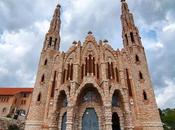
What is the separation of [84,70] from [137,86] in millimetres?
8137

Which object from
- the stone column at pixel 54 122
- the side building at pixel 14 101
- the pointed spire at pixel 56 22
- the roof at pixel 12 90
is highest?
the pointed spire at pixel 56 22

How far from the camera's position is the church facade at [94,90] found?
23078 millimetres

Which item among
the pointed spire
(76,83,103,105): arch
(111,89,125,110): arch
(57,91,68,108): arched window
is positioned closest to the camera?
(111,89,125,110): arch

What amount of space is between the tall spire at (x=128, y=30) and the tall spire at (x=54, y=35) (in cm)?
1262

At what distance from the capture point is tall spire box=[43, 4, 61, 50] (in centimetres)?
3241

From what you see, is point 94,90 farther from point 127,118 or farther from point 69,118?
point 127,118

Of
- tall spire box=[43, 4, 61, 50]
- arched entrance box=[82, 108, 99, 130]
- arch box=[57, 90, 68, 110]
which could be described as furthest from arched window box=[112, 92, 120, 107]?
tall spire box=[43, 4, 61, 50]

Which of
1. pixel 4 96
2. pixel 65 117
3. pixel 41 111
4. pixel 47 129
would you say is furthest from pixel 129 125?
pixel 4 96

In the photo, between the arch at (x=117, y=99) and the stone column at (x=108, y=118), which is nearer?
the stone column at (x=108, y=118)

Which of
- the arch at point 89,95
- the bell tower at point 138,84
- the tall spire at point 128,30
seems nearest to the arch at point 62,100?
the arch at point 89,95

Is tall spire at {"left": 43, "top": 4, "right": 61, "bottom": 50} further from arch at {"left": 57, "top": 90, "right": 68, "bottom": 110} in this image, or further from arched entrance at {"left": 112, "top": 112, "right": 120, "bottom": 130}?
arched entrance at {"left": 112, "top": 112, "right": 120, "bottom": 130}

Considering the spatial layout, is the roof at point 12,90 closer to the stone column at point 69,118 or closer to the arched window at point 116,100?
the stone column at point 69,118

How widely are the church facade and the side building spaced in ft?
93.3

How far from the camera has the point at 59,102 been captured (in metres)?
25.0
